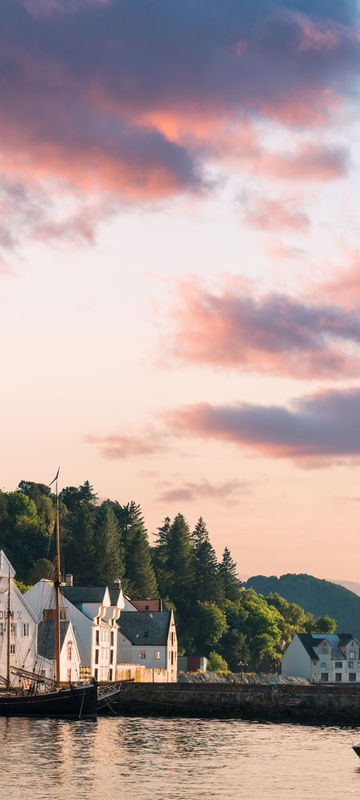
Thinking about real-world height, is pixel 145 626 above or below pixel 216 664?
above

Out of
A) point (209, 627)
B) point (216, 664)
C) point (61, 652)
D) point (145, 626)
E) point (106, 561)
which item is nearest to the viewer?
point (61, 652)

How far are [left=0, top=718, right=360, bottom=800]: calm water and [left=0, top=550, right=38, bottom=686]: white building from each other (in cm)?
2056

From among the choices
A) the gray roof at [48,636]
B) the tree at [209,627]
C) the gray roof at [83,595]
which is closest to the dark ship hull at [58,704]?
the gray roof at [48,636]

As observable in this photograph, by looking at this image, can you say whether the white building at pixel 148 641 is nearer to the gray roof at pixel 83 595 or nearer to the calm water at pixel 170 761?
the gray roof at pixel 83 595

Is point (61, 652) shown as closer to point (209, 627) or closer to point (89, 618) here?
point (89, 618)

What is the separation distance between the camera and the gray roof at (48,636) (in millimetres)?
117812

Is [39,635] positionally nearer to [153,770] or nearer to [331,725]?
[331,725]

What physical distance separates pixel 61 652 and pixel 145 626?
30.1 metres

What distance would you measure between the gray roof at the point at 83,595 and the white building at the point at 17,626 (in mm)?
14494

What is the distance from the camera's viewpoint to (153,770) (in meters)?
63.9

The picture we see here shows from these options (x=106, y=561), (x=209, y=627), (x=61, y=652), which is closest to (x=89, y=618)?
(x=61, y=652)

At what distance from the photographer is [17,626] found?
116875mm

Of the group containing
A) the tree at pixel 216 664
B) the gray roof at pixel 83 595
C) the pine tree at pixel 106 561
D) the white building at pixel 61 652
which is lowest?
the tree at pixel 216 664

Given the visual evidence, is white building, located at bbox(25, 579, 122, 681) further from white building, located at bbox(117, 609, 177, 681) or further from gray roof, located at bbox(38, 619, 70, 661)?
white building, located at bbox(117, 609, 177, 681)
